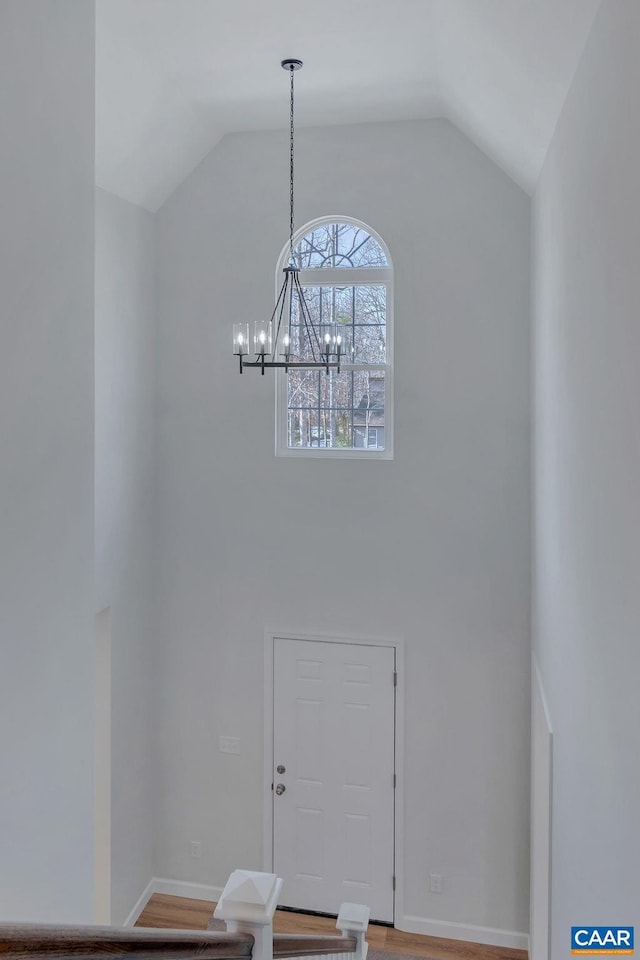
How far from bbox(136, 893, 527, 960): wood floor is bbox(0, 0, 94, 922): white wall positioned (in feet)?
9.97

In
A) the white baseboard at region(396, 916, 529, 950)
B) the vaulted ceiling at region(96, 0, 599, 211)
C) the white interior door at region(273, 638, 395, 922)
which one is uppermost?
the vaulted ceiling at region(96, 0, 599, 211)

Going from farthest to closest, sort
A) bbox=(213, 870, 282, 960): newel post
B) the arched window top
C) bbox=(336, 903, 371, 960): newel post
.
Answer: the arched window top, bbox=(336, 903, 371, 960): newel post, bbox=(213, 870, 282, 960): newel post

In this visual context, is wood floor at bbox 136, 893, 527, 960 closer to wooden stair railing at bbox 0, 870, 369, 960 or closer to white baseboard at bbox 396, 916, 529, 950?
white baseboard at bbox 396, 916, 529, 950

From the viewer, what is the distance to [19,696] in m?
2.34

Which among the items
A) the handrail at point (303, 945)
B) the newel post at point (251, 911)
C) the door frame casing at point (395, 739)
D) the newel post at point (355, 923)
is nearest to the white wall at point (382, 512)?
the door frame casing at point (395, 739)

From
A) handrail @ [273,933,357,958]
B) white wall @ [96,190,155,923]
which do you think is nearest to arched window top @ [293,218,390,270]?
white wall @ [96,190,155,923]

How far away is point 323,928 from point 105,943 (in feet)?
16.0

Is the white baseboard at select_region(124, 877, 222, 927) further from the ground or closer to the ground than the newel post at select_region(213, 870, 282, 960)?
closer to the ground

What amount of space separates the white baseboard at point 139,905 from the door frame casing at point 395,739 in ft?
2.68

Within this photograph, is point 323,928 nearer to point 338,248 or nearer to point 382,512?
point 382,512

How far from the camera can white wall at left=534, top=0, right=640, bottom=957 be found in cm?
178

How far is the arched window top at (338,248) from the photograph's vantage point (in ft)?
17.5

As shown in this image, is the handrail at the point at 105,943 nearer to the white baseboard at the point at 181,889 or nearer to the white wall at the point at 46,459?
the white wall at the point at 46,459

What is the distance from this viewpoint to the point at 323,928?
5.29 metres
